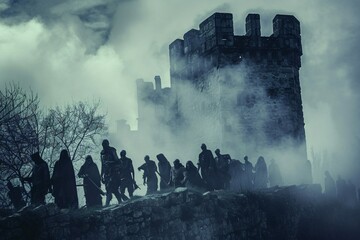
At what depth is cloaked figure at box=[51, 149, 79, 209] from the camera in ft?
33.5

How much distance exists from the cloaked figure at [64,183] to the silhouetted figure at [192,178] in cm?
414

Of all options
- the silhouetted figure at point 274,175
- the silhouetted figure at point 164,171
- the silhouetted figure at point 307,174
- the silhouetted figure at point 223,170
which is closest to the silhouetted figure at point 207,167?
the silhouetted figure at point 223,170

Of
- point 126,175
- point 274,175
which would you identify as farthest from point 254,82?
point 126,175

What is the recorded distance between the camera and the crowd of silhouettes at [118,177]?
10008 mm

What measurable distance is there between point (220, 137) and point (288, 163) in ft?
12.2

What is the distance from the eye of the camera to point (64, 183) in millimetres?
10273

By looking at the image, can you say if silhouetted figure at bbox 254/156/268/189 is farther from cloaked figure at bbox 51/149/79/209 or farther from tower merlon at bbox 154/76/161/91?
tower merlon at bbox 154/76/161/91

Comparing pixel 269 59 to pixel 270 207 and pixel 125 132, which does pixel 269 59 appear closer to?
pixel 270 207

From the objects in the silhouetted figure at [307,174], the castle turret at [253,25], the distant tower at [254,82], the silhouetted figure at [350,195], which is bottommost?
the silhouetted figure at [350,195]

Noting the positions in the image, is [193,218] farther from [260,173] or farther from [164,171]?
[260,173]

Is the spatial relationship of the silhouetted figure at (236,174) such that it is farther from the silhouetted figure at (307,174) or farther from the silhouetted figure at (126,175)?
the silhouetted figure at (307,174)

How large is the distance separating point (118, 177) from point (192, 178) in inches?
103

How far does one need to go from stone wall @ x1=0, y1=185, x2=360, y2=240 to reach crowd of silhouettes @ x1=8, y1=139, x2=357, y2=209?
1.07 metres

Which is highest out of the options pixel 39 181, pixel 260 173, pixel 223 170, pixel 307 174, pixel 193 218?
pixel 39 181
